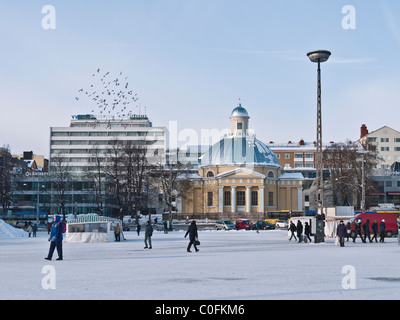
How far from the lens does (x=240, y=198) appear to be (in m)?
103

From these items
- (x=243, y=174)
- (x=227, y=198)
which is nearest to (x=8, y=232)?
(x=227, y=198)

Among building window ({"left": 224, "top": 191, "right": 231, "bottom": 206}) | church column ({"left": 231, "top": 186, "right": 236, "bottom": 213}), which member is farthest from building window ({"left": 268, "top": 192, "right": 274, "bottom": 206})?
building window ({"left": 224, "top": 191, "right": 231, "bottom": 206})

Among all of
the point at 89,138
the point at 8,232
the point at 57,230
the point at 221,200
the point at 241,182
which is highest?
the point at 89,138

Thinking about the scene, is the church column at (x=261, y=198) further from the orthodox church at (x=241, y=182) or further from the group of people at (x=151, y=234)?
the group of people at (x=151, y=234)

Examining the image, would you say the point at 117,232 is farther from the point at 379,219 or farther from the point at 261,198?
the point at 261,198

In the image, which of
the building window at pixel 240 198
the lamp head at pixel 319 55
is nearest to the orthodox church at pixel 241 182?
the building window at pixel 240 198

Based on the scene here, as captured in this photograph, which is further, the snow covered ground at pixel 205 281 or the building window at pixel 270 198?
the building window at pixel 270 198

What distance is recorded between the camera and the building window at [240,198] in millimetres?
102188

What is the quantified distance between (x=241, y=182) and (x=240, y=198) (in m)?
3.00

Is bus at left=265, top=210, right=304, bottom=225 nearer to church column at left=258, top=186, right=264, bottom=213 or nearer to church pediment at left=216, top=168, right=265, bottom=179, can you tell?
church column at left=258, top=186, right=264, bottom=213

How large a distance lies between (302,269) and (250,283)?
4.35 metres

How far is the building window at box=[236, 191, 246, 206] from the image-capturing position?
335ft
